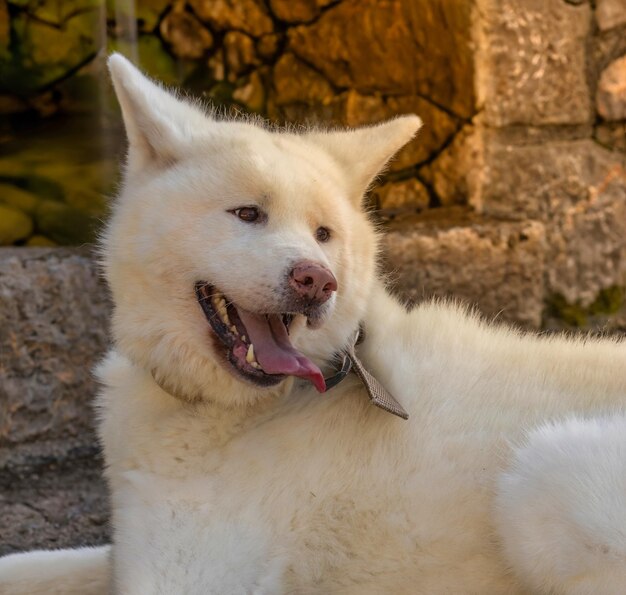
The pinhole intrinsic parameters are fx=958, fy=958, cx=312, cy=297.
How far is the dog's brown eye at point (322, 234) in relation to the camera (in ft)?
7.93

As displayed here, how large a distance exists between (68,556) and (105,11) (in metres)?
2.77

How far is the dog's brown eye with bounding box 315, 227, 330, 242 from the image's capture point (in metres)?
2.42

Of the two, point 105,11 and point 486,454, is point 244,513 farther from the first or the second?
point 105,11

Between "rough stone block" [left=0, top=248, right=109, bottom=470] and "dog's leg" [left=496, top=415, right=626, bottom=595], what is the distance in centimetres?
212

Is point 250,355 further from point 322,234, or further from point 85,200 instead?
point 85,200

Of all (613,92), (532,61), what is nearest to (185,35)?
(532,61)

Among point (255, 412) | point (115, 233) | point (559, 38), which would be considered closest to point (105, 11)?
point (559, 38)

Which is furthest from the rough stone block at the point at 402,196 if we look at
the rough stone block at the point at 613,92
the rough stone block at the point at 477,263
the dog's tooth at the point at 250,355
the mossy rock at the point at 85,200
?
the dog's tooth at the point at 250,355

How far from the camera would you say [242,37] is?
498cm

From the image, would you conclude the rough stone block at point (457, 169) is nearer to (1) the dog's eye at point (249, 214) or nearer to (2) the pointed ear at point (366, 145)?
(2) the pointed ear at point (366, 145)

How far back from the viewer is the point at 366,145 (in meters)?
2.66

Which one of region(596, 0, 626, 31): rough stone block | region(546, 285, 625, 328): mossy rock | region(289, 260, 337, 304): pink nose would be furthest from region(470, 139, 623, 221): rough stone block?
region(289, 260, 337, 304): pink nose

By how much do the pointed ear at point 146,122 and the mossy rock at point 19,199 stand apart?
1.94 m

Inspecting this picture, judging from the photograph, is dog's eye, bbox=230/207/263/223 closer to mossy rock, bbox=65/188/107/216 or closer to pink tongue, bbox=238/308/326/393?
pink tongue, bbox=238/308/326/393
